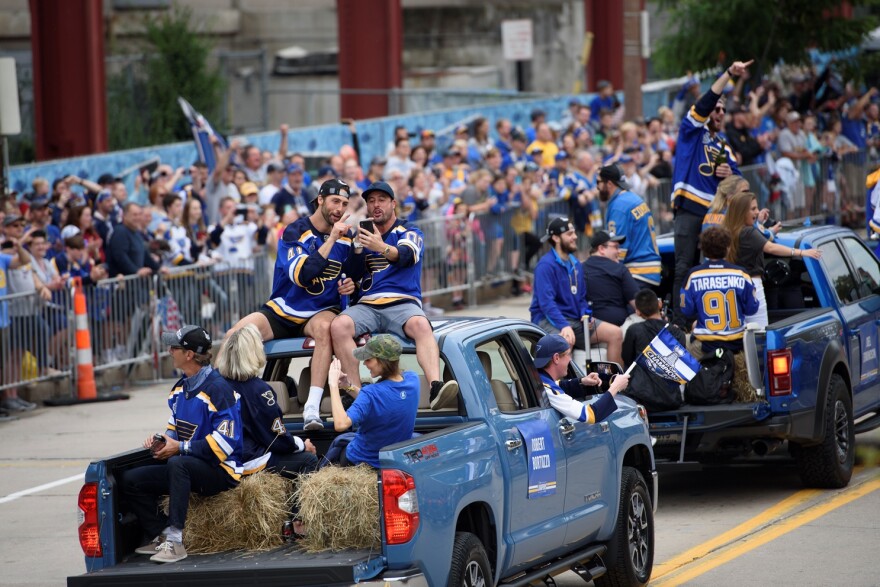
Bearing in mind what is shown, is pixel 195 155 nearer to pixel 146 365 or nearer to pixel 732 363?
pixel 146 365

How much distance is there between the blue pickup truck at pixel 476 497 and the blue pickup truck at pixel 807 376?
1529 mm

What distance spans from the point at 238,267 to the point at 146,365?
163 cm

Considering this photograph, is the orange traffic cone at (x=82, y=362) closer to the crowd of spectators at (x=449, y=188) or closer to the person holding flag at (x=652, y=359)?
the crowd of spectators at (x=449, y=188)

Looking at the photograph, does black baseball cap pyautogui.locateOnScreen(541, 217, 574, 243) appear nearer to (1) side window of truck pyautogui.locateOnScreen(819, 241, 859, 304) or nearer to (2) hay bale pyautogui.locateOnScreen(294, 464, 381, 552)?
(1) side window of truck pyautogui.locateOnScreen(819, 241, 859, 304)

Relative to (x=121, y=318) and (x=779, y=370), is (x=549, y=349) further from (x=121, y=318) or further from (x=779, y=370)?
(x=121, y=318)

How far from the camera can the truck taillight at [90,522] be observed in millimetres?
7801

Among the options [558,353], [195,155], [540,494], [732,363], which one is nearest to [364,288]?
[558,353]

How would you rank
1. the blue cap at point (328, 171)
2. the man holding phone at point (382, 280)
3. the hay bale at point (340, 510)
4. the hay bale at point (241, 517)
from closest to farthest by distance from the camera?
the hay bale at point (340, 510)
the hay bale at point (241, 517)
the man holding phone at point (382, 280)
the blue cap at point (328, 171)

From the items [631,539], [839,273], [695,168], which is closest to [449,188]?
[695,168]

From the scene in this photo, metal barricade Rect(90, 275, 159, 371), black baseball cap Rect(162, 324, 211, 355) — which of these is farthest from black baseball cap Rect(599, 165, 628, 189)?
black baseball cap Rect(162, 324, 211, 355)

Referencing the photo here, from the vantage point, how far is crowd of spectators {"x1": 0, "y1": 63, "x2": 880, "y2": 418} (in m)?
17.7

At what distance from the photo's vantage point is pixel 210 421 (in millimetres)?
8023

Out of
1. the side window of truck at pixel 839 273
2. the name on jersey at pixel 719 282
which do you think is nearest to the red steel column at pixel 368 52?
the side window of truck at pixel 839 273

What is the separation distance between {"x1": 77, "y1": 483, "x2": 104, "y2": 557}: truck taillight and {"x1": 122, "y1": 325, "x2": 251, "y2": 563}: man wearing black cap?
0.63ft
